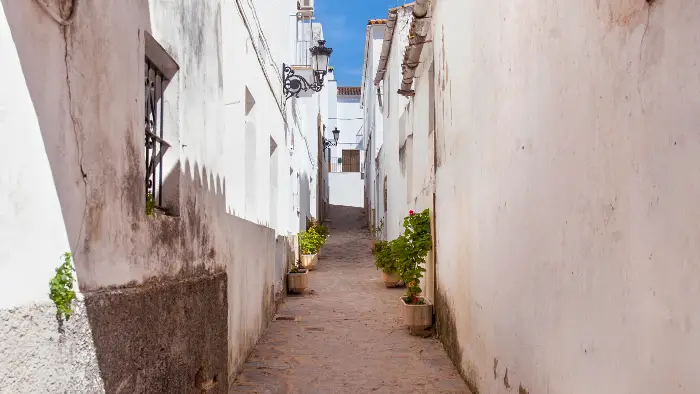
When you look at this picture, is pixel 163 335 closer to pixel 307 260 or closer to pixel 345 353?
pixel 345 353

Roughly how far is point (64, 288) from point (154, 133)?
1854 millimetres

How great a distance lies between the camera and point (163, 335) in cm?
349

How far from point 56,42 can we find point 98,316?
1083 mm

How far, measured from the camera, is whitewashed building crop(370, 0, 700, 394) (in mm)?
2014

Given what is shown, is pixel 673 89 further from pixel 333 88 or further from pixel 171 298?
pixel 333 88

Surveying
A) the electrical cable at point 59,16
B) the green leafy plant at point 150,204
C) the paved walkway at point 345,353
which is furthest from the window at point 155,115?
the paved walkway at point 345,353

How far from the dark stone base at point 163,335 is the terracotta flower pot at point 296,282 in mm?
7002

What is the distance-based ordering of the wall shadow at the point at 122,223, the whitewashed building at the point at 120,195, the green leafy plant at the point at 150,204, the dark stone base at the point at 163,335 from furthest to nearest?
the green leafy plant at the point at 150,204 < the dark stone base at the point at 163,335 < the wall shadow at the point at 122,223 < the whitewashed building at the point at 120,195

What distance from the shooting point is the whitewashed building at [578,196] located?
2014 millimetres

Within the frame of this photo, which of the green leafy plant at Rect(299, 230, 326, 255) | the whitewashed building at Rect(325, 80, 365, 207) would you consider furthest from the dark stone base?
the whitewashed building at Rect(325, 80, 365, 207)

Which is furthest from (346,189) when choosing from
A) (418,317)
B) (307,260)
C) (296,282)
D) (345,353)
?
(345,353)

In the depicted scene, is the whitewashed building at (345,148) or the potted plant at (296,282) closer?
the potted plant at (296,282)

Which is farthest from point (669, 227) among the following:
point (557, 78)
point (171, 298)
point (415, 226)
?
point (415, 226)

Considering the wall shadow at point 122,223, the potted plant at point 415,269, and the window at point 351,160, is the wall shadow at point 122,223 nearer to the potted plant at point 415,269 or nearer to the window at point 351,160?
the potted plant at point 415,269
